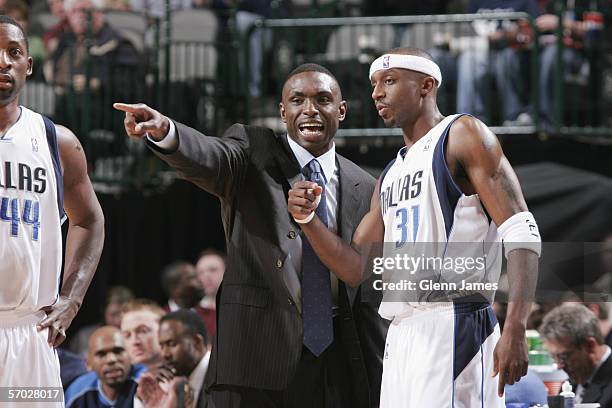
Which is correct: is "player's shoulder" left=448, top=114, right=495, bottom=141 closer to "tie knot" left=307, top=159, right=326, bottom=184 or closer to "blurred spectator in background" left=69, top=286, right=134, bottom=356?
"tie knot" left=307, top=159, right=326, bottom=184

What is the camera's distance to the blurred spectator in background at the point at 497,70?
10180mm

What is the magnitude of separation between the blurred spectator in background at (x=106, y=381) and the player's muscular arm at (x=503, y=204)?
3.69 meters

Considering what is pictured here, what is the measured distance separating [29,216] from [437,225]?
1.64 metres

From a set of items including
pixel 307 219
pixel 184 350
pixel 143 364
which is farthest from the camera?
pixel 143 364

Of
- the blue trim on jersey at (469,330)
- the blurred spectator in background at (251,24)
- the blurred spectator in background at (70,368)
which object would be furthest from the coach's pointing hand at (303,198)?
the blurred spectator in background at (251,24)

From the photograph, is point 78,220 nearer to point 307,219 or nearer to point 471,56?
point 307,219

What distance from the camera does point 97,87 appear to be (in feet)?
34.4

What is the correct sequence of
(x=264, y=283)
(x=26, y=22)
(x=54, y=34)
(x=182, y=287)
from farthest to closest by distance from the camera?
1. (x=26, y=22)
2. (x=54, y=34)
3. (x=182, y=287)
4. (x=264, y=283)

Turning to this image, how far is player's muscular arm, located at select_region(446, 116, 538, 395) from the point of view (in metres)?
4.48

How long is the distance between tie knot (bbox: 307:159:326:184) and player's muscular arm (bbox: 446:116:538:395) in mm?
990

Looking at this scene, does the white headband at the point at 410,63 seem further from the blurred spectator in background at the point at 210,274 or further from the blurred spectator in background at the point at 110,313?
the blurred spectator in background at the point at 110,313

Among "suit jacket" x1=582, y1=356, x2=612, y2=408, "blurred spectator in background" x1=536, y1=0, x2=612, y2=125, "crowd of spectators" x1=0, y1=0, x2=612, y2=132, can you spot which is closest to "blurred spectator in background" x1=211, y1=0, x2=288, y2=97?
"crowd of spectators" x1=0, y1=0, x2=612, y2=132

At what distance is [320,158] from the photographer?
5789 millimetres

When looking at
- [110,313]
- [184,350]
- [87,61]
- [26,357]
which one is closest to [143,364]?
[184,350]
